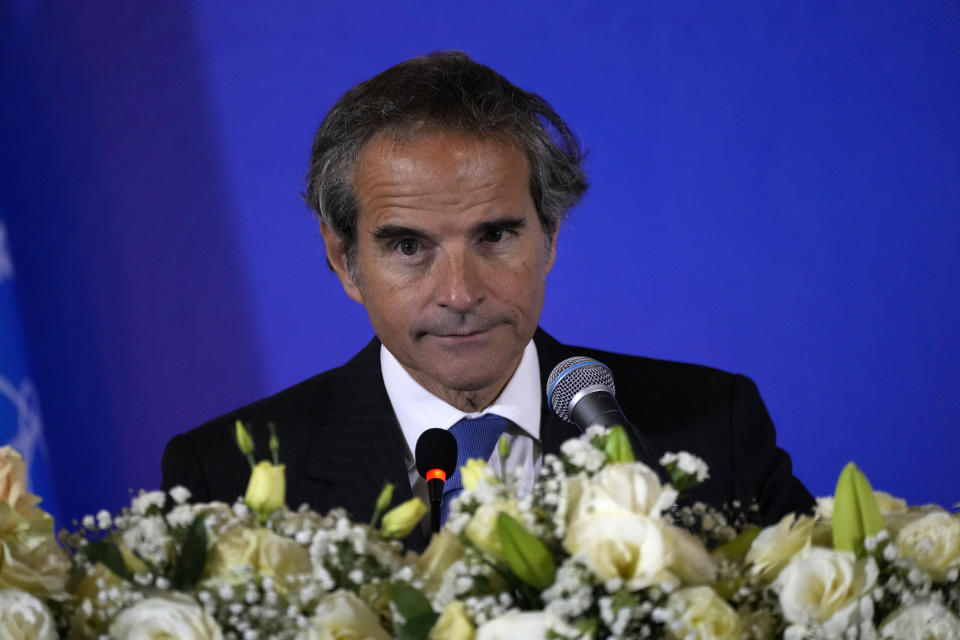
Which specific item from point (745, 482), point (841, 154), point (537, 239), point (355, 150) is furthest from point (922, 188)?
point (355, 150)

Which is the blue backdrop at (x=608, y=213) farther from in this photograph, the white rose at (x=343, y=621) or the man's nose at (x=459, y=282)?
the white rose at (x=343, y=621)

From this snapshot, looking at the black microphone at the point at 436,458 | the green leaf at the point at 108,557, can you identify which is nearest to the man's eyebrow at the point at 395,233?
the black microphone at the point at 436,458

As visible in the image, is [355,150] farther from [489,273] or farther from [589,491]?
[589,491]

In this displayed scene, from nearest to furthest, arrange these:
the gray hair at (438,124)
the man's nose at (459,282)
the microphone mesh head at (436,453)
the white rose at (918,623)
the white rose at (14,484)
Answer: the white rose at (918,623)
the white rose at (14,484)
the microphone mesh head at (436,453)
the man's nose at (459,282)
the gray hair at (438,124)

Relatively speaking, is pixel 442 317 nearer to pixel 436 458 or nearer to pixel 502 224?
pixel 502 224

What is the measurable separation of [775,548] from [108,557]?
0.60 m

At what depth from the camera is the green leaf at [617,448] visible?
101 cm

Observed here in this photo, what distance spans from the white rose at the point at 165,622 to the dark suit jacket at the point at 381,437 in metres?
1.15

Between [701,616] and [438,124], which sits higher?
[438,124]

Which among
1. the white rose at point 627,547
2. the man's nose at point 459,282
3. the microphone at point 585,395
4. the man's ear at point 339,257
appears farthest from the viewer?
the man's ear at point 339,257

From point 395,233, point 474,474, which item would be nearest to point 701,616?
point 474,474

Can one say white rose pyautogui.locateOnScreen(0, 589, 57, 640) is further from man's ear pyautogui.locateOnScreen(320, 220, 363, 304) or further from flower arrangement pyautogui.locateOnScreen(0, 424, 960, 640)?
man's ear pyautogui.locateOnScreen(320, 220, 363, 304)

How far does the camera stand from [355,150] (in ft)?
7.30

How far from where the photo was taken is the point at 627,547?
92 cm
